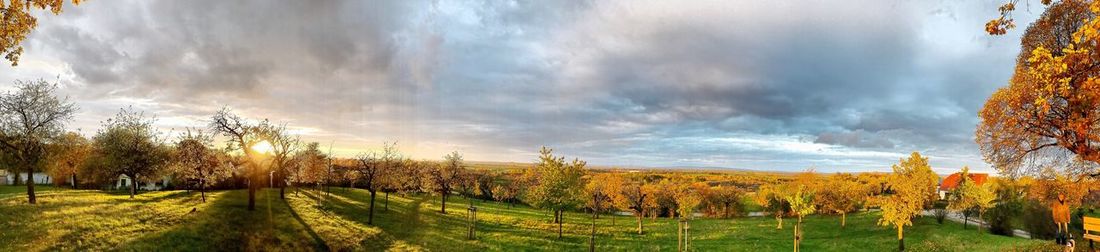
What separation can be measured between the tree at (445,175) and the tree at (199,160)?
23.3 metres

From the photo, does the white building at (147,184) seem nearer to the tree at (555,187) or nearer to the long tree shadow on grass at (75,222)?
the long tree shadow on grass at (75,222)

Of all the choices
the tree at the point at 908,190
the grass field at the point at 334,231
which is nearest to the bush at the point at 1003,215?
the grass field at the point at 334,231

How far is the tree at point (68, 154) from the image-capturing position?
41.3 meters

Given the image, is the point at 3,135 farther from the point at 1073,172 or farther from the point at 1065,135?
the point at 1073,172

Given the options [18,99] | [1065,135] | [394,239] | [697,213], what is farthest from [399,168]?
[697,213]

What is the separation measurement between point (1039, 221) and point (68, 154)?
103 meters

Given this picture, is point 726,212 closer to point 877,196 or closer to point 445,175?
point 877,196

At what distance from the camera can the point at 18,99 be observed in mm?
38344

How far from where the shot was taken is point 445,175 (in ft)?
225

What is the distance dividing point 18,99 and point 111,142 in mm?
16402

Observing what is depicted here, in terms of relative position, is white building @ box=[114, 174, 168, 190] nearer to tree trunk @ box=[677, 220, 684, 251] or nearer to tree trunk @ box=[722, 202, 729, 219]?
tree trunk @ box=[677, 220, 684, 251]

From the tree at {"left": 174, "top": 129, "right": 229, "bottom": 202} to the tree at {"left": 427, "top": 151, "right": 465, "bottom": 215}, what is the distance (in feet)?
76.4

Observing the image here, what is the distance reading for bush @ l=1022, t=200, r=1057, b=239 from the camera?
53.9 m

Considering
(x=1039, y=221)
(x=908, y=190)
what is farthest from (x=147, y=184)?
(x=1039, y=221)
